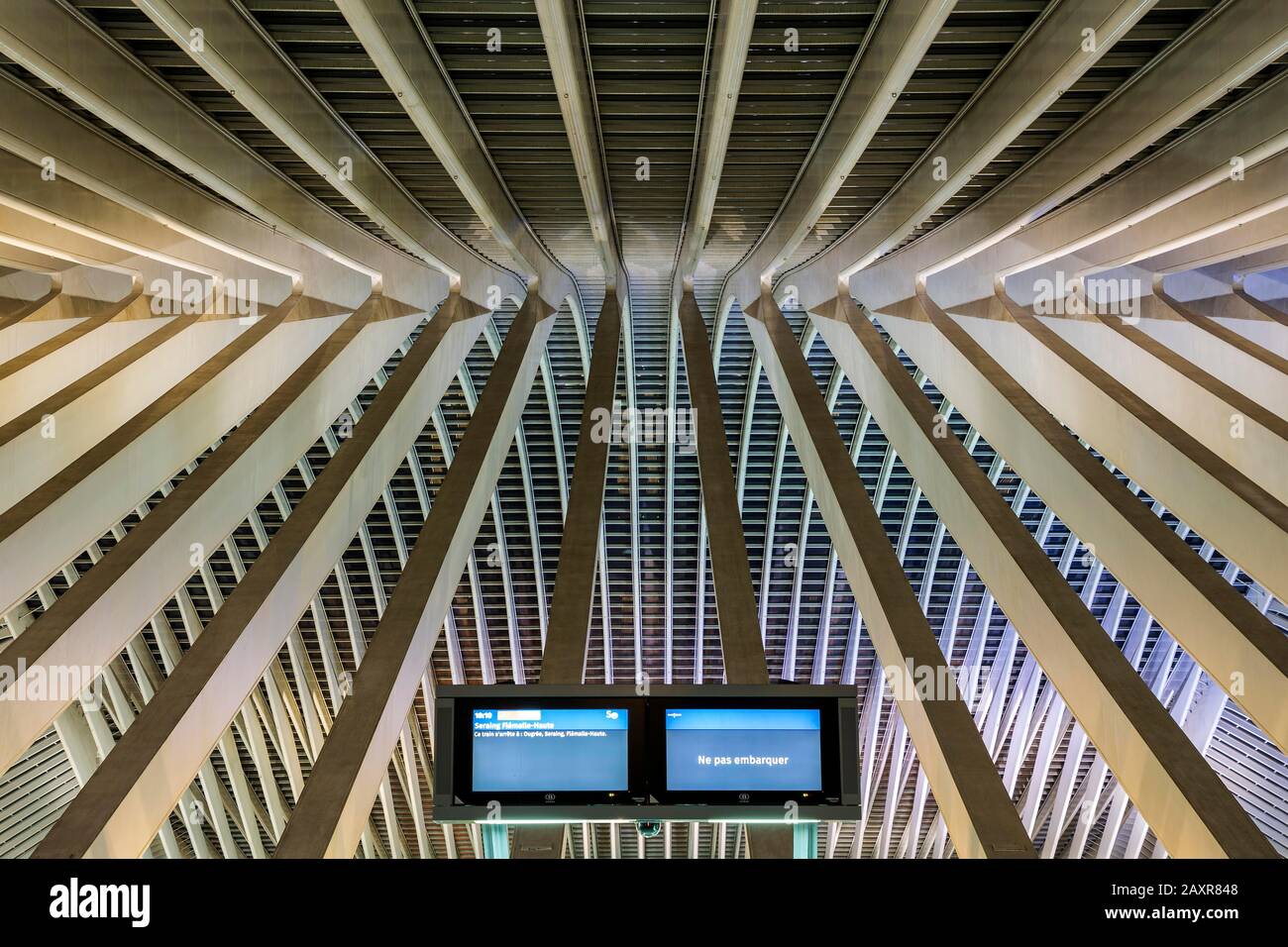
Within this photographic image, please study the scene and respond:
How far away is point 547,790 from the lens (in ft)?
22.2

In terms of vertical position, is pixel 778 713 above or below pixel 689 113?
below

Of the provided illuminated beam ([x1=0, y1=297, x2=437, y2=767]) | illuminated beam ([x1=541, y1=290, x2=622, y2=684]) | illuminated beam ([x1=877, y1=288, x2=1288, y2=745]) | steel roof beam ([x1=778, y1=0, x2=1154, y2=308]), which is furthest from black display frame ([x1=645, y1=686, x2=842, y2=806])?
steel roof beam ([x1=778, y1=0, x2=1154, y2=308])

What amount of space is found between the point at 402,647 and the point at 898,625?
4453 mm

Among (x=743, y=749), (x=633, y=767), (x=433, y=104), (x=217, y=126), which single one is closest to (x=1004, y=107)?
(x=433, y=104)

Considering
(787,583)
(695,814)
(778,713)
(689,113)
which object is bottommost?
(787,583)

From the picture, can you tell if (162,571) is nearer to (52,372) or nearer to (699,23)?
(52,372)

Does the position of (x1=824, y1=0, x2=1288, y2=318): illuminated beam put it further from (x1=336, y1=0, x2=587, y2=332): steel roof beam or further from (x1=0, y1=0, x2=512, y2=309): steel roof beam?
(x1=0, y1=0, x2=512, y2=309): steel roof beam

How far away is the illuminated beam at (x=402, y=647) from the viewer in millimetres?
8117

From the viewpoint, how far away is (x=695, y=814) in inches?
261

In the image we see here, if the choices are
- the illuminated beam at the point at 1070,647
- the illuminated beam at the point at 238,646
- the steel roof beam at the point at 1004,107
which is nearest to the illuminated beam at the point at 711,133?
the steel roof beam at the point at 1004,107

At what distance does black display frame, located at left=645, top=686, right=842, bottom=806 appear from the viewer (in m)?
6.69
